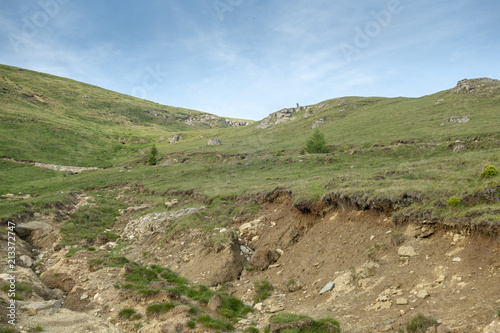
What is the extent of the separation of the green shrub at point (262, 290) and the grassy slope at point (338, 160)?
7.95 m

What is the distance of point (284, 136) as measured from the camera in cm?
11319

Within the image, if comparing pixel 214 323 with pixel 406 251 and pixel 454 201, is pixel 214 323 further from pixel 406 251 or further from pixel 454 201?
pixel 454 201

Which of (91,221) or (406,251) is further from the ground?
(91,221)

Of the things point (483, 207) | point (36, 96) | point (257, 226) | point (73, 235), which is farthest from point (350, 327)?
point (36, 96)

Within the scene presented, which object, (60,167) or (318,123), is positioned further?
(318,123)

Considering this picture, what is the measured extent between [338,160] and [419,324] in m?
42.4

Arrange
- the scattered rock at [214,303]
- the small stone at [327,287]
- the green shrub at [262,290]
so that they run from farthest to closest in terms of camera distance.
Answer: the green shrub at [262,290], the scattered rock at [214,303], the small stone at [327,287]

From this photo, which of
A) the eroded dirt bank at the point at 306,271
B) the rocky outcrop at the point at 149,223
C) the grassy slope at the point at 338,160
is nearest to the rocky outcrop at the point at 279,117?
the grassy slope at the point at 338,160

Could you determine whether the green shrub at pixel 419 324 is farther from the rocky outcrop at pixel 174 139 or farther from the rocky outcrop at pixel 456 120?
the rocky outcrop at pixel 174 139

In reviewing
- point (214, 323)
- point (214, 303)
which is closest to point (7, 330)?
point (214, 323)

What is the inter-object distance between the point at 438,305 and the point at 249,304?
9032mm

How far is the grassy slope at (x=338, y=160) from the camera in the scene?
1934 cm

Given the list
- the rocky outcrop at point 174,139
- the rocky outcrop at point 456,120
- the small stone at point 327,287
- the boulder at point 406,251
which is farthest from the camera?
the rocky outcrop at point 174,139

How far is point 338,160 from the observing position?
1950 inches
